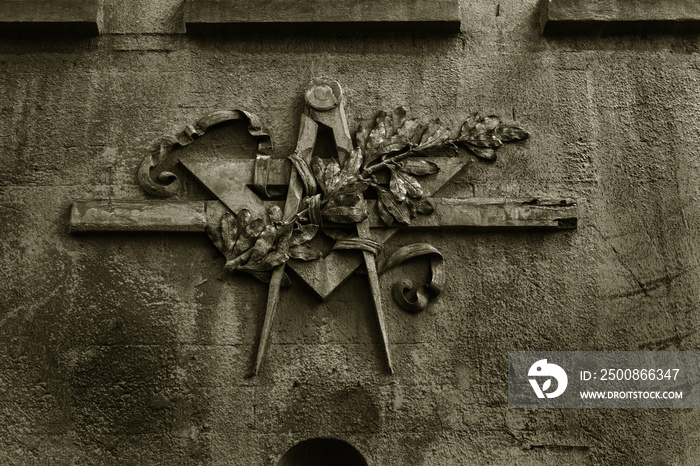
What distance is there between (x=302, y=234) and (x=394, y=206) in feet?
1.81

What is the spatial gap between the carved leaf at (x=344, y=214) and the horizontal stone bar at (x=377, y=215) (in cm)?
11

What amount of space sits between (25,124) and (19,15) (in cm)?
71

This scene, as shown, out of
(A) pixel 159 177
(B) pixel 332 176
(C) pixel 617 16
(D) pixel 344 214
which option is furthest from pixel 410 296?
(C) pixel 617 16

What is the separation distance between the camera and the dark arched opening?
439cm

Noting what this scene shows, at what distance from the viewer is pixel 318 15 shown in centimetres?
512

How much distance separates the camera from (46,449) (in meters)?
4.35

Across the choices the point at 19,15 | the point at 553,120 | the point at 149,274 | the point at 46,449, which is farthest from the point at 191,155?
the point at 553,120

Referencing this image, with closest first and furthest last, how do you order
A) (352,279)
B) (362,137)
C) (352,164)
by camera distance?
(352,279) → (352,164) → (362,137)

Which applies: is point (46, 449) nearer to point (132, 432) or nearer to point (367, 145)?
point (132, 432)

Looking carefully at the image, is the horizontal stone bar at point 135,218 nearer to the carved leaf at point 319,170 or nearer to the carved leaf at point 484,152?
the carved leaf at point 319,170

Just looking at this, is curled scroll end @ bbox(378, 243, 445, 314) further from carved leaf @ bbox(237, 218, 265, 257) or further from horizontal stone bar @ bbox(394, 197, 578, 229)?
carved leaf @ bbox(237, 218, 265, 257)

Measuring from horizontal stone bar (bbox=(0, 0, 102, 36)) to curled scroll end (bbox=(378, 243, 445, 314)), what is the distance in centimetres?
236

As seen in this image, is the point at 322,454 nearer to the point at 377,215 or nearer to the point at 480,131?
the point at 377,215

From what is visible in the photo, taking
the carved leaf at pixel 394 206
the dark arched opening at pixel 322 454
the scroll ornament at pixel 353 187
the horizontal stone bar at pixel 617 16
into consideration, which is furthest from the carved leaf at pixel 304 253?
the horizontal stone bar at pixel 617 16
